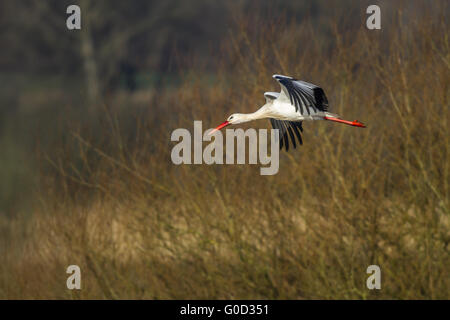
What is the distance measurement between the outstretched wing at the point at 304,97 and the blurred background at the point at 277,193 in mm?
8406

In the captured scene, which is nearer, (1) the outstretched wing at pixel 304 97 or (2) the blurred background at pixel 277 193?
(1) the outstretched wing at pixel 304 97

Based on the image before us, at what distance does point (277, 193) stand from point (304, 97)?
40.0 feet

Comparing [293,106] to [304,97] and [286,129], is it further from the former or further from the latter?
[286,129]

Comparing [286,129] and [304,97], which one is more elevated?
[304,97]

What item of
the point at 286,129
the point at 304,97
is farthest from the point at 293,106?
the point at 286,129

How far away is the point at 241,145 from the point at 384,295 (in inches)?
167

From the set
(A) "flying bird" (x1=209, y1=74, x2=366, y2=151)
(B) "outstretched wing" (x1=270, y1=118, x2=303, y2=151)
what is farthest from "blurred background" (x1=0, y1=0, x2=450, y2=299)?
(A) "flying bird" (x1=209, y1=74, x2=366, y2=151)

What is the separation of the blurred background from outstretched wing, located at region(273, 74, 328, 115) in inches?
331

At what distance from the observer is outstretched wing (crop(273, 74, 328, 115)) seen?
4.40m

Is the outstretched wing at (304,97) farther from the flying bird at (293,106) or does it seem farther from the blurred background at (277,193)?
the blurred background at (277,193)

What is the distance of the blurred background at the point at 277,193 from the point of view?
1515 cm

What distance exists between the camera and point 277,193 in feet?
54.6

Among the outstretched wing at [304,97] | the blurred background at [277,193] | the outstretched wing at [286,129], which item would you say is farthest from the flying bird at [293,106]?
the blurred background at [277,193]

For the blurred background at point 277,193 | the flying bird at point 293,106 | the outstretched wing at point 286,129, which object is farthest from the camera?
the blurred background at point 277,193
